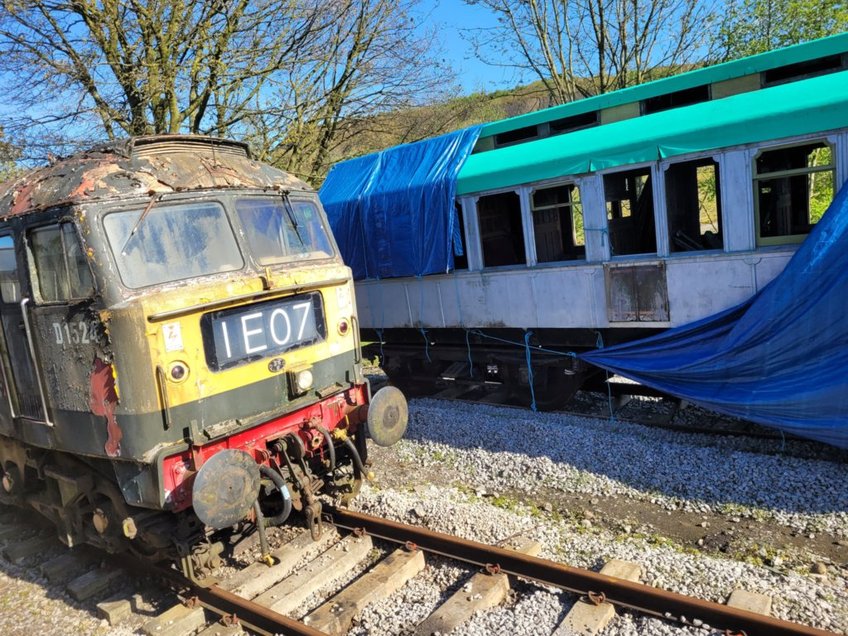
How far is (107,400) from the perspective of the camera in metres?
4.28

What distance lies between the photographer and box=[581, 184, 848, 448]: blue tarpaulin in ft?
19.3

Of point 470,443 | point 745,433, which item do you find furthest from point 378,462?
point 745,433

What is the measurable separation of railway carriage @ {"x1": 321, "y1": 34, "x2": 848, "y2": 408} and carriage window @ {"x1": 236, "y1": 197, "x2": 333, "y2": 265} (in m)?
3.51

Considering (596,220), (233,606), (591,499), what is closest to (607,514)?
(591,499)

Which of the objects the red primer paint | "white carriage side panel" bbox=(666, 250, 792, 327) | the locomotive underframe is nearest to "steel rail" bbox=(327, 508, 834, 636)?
the locomotive underframe

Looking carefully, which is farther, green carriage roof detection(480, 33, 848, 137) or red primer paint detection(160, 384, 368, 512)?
green carriage roof detection(480, 33, 848, 137)

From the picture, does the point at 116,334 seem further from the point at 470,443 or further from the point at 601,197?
the point at 601,197

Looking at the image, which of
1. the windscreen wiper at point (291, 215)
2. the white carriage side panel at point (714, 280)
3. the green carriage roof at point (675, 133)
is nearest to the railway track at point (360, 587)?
the windscreen wiper at point (291, 215)

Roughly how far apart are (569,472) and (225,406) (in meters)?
3.56

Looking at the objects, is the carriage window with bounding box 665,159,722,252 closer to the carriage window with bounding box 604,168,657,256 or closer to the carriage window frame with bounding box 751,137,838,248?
the carriage window with bounding box 604,168,657,256

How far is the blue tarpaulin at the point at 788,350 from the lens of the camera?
231 inches

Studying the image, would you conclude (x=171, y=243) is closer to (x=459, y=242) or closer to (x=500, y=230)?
(x=459, y=242)

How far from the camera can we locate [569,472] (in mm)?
6516

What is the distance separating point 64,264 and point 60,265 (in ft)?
0.25
